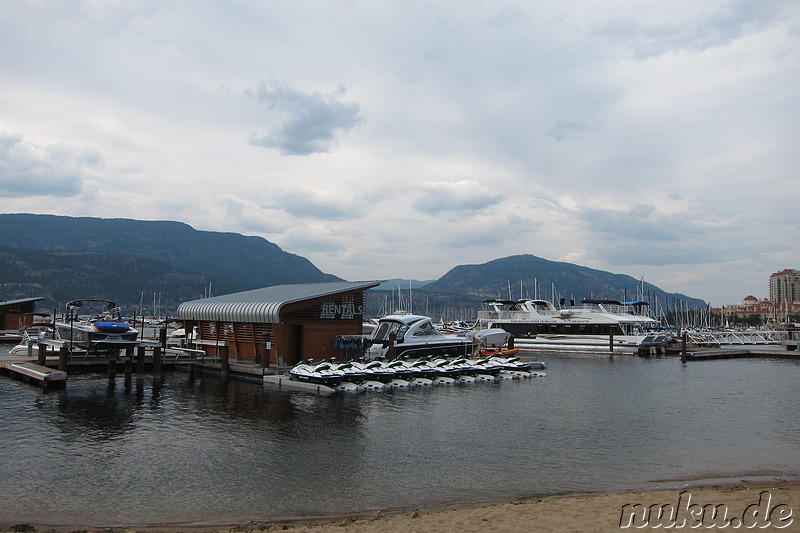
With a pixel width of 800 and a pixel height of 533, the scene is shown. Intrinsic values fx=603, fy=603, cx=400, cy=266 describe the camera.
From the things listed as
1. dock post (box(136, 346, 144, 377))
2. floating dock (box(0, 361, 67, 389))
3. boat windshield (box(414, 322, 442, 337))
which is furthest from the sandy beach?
boat windshield (box(414, 322, 442, 337))

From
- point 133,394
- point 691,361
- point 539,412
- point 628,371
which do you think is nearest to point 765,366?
point 691,361

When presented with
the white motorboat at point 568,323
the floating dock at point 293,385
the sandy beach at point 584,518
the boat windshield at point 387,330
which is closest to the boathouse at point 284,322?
the floating dock at point 293,385

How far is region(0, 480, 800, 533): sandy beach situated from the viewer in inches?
377

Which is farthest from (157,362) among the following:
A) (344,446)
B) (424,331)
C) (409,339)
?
(344,446)

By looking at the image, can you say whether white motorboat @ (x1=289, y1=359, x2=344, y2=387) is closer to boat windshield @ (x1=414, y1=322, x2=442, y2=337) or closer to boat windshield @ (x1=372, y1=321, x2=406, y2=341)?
boat windshield @ (x1=372, y1=321, x2=406, y2=341)

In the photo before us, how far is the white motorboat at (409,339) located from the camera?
1379 inches

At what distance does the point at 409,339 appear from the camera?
35844mm

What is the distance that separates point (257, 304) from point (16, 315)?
4507cm

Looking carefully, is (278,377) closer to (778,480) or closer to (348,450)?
(348,450)

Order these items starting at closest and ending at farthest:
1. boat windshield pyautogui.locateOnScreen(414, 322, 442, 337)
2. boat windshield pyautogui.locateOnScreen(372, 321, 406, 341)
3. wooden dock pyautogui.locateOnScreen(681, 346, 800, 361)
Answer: boat windshield pyautogui.locateOnScreen(372, 321, 406, 341) → boat windshield pyautogui.locateOnScreen(414, 322, 442, 337) → wooden dock pyautogui.locateOnScreen(681, 346, 800, 361)

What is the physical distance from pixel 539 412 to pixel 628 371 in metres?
18.5

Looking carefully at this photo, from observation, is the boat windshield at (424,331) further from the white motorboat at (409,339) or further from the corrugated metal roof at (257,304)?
the corrugated metal roof at (257,304)

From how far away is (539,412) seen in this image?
2233 cm

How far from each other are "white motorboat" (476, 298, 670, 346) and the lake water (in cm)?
2705
